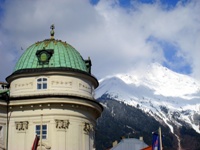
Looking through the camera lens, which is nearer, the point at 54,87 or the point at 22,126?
the point at 22,126

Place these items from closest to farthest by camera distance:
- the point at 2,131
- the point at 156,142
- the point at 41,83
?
1. the point at 156,142
2. the point at 2,131
3. the point at 41,83

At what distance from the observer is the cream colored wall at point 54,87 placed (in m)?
60.8

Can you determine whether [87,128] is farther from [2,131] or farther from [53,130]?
[2,131]

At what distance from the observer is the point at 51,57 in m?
63.4

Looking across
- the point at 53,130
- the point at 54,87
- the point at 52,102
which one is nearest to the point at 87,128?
the point at 53,130

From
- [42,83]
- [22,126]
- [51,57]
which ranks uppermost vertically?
[51,57]

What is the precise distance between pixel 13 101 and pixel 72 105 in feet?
25.0

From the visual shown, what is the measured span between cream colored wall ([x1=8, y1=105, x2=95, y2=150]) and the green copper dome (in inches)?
250

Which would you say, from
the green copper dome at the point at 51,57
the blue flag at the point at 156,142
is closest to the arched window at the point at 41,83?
the green copper dome at the point at 51,57

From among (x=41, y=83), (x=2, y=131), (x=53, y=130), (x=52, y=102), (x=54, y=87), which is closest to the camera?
(x=53, y=130)

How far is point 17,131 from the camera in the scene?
196 ft

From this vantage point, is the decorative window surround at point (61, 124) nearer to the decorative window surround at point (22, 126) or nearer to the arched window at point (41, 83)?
the decorative window surround at point (22, 126)

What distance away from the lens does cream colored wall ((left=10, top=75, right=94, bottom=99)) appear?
60.8 meters

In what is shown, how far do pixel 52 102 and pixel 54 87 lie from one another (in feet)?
8.69
